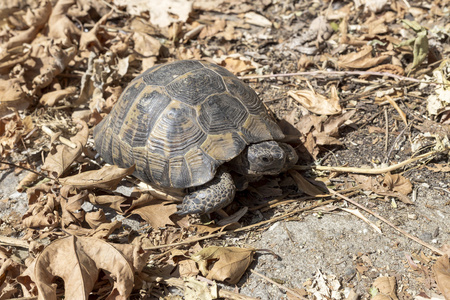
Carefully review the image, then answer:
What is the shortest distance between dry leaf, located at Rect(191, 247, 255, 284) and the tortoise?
384 millimetres

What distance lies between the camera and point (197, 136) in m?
3.21

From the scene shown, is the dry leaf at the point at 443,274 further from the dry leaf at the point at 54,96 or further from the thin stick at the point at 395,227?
the dry leaf at the point at 54,96

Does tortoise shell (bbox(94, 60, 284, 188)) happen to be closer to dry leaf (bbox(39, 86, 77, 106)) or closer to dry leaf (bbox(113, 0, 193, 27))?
dry leaf (bbox(39, 86, 77, 106))

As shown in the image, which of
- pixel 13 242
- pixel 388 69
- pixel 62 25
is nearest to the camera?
pixel 13 242

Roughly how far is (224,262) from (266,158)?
0.90 m

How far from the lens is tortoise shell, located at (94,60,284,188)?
3.18 meters

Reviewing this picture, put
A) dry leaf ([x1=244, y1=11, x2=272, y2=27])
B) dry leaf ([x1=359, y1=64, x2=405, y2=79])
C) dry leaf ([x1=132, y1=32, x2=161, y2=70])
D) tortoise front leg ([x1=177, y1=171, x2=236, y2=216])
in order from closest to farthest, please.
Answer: tortoise front leg ([x1=177, y1=171, x2=236, y2=216]) < dry leaf ([x1=359, y1=64, x2=405, y2=79]) < dry leaf ([x1=132, y1=32, x2=161, y2=70]) < dry leaf ([x1=244, y1=11, x2=272, y2=27])

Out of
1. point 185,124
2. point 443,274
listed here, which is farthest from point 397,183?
point 185,124

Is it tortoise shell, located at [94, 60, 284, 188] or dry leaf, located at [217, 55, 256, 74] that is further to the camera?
dry leaf, located at [217, 55, 256, 74]

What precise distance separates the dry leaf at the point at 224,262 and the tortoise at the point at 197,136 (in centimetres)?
38

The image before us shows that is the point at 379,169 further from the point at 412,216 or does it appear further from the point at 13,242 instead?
the point at 13,242

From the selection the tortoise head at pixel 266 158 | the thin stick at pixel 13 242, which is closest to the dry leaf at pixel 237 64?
the tortoise head at pixel 266 158

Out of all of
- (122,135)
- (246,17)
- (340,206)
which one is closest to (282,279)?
(340,206)

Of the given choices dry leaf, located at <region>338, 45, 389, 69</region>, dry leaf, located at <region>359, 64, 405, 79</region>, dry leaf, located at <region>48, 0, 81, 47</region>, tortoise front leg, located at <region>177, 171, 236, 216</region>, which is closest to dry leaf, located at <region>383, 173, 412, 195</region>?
tortoise front leg, located at <region>177, 171, 236, 216</region>
